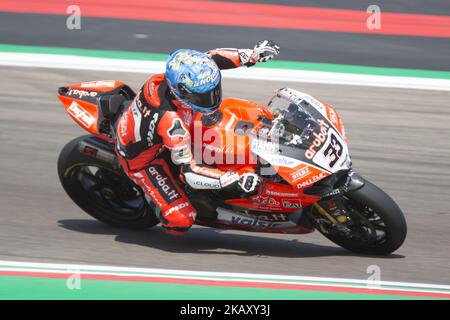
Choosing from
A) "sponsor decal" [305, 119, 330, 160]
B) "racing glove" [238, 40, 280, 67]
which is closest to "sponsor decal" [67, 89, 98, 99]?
"racing glove" [238, 40, 280, 67]

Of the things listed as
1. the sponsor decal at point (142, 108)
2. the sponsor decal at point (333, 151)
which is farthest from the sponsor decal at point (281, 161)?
the sponsor decal at point (142, 108)

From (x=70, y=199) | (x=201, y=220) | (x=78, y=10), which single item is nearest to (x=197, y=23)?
(x=78, y=10)

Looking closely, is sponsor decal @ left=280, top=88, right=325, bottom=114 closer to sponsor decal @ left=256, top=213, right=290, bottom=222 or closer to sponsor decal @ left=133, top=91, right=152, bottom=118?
sponsor decal @ left=256, top=213, right=290, bottom=222

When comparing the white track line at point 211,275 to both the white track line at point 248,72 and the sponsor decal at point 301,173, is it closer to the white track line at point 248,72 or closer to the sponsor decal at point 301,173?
the sponsor decal at point 301,173

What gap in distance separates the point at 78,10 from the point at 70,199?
615 centimetres

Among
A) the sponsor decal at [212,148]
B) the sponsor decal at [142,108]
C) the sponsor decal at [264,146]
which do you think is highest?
the sponsor decal at [142,108]

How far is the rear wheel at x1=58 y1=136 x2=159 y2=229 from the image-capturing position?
738 centimetres

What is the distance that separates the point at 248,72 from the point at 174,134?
17.1 feet

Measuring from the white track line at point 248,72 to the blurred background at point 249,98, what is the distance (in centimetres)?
17

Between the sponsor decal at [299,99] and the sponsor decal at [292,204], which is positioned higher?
the sponsor decal at [299,99]

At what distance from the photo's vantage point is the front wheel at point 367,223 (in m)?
6.47

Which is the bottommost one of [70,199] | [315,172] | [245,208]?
[70,199]

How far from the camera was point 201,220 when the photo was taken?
6.97 m
